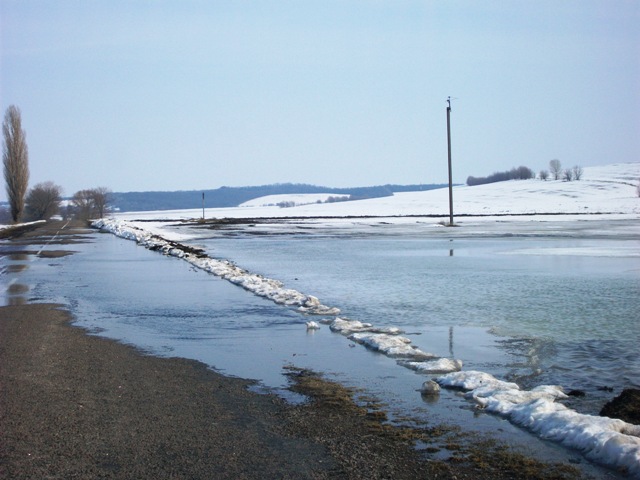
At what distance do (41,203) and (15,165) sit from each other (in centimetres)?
5373

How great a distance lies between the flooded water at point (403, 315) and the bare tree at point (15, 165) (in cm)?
5246

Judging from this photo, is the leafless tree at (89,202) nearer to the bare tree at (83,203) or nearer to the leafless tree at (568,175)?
the bare tree at (83,203)

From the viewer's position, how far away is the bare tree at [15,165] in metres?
73.6

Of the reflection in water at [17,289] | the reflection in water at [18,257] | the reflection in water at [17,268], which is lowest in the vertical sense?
the reflection in water at [17,289]

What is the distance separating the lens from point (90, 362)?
859 centimetres

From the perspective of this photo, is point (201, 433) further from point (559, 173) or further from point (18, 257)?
point (559, 173)

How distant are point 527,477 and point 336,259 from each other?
63.6 ft

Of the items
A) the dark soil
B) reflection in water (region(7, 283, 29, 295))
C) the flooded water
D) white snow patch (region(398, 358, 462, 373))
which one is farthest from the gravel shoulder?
reflection in water (region(7, 283, 29, 295))

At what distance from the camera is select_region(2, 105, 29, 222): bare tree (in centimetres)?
7356

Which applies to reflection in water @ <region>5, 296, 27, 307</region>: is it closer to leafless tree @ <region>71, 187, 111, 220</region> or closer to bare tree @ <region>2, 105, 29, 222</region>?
bare tree @ <region>2, 105, 29, 222</region>

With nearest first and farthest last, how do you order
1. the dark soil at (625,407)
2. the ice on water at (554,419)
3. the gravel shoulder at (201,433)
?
the gravel shoulder at (201,433), the ice on water at (554,419), the dark soil at (625,407)

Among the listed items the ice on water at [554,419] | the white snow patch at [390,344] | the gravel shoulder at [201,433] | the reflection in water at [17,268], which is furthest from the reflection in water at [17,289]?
the ice on water at [554,419]

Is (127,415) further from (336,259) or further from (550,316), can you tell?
(336,259)

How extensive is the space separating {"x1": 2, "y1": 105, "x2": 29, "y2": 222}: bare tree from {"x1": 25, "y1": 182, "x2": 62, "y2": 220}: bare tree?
50.8 meters
